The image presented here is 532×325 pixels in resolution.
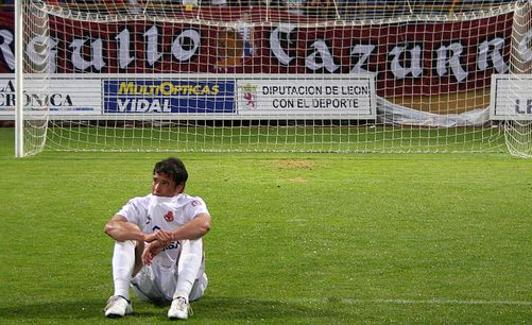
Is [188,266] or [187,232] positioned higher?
[187,232]

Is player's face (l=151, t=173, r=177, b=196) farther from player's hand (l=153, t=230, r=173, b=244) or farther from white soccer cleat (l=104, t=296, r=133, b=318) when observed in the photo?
white soccer cleat (l=104, t=296, r=133, b=318)

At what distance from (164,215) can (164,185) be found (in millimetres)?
192

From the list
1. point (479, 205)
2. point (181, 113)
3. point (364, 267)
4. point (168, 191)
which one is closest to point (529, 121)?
point (181, 113)

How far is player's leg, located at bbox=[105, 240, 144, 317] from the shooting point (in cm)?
626

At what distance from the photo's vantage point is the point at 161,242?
6398 mm

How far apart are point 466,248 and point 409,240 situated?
58cm

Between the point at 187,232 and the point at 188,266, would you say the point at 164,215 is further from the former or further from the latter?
the point at 188,266

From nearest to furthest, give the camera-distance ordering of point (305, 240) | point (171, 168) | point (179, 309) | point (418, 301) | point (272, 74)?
1. point (179, 309)
2. point (171, 168)
3. point (418, 301)
4. point (305, 240)
5. point (272, 74)

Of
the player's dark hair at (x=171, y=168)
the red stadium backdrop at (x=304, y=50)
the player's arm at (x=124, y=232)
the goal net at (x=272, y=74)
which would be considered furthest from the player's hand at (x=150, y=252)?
the red stadium backdrop at (x=304, y=50)

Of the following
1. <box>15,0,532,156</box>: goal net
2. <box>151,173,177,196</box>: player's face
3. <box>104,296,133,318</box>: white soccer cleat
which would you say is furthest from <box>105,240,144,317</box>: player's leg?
<box>15,0,532,156</box>: goal net

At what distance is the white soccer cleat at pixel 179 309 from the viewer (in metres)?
6.20

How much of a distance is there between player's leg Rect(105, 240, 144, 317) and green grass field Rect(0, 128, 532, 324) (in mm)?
90

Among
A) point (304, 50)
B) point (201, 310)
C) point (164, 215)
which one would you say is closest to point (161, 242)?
point (164, 215)

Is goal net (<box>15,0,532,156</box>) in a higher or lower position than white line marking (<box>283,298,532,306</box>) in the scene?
higher
